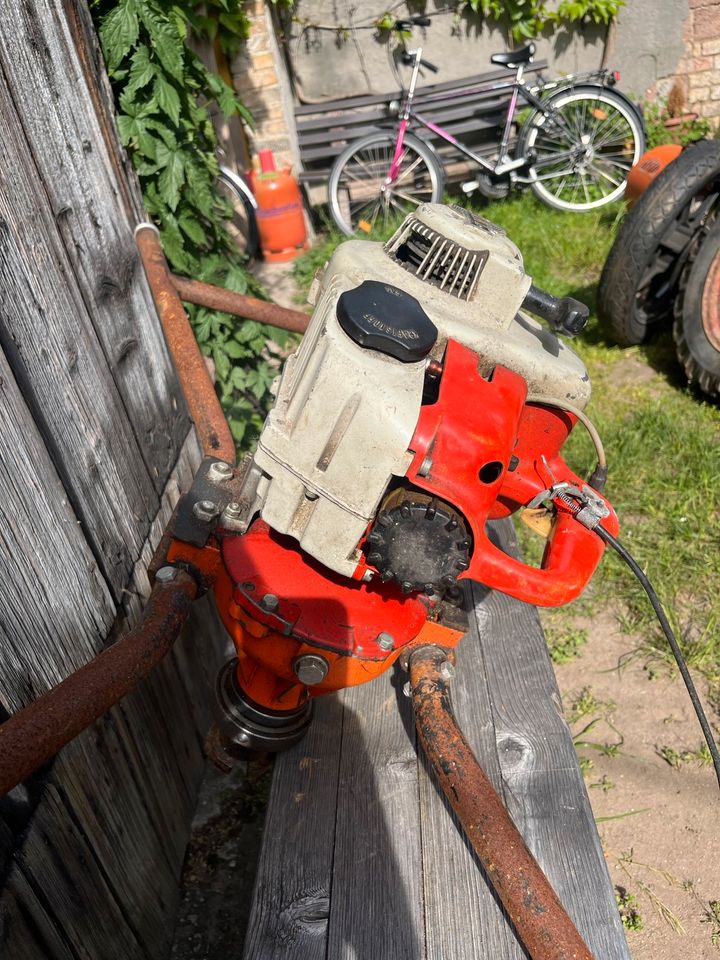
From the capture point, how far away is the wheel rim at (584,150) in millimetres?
5816

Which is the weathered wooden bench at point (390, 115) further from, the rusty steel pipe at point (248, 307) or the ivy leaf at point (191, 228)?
the rusty steel pipe at point (248, 307)

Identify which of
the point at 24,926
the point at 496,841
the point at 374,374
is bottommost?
the point at 24,926

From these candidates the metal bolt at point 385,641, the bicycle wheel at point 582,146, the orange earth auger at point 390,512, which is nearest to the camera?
the orange earth auger at point 390,512

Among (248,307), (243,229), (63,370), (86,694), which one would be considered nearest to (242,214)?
(243,229)

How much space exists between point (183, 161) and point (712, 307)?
2.42 m

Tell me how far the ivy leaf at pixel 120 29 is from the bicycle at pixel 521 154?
3.53 metres

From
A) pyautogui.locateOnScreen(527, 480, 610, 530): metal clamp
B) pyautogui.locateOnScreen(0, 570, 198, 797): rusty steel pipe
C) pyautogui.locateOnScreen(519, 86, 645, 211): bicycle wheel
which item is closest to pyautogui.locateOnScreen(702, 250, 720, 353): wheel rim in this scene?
pyautogui.locateOnScreen(527, 480, 610, 530): metal clamp

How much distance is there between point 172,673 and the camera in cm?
223

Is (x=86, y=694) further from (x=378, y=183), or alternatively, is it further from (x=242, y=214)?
(x=378, y=183)

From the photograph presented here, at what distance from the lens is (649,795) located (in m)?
2.38

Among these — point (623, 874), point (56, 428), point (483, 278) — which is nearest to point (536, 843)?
point (623, 874)

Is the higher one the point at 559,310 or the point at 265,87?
the point at 559,310

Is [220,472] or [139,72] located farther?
[139,72]

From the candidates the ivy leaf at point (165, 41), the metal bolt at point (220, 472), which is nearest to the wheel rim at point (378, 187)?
the ivy leaf at point (165, 41)
